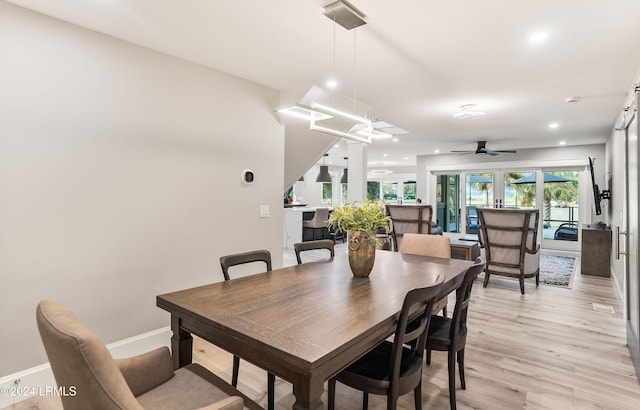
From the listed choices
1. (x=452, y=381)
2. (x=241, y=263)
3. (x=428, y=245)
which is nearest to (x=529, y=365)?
(x=452, y=381)

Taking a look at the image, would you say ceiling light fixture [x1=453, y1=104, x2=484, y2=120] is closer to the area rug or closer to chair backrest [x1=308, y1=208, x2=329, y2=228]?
the area rug

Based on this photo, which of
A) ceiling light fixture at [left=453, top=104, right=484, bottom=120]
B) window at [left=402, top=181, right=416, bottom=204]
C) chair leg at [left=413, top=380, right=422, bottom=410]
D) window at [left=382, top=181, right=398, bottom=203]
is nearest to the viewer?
chair leg at [left=413, top=380, right=422, bottom=410]

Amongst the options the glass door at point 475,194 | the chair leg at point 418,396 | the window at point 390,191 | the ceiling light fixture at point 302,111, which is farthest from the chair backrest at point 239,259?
the window at point 390,191

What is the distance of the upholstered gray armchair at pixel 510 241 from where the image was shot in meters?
4.43

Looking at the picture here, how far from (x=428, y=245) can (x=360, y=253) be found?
120 centimetres

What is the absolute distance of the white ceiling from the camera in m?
2.14

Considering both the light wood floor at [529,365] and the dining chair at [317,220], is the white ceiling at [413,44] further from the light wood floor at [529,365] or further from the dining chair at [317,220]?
the dining chair at [317,220]

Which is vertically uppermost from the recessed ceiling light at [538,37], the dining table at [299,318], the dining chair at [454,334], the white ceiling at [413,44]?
the white ceiling at [413,44]

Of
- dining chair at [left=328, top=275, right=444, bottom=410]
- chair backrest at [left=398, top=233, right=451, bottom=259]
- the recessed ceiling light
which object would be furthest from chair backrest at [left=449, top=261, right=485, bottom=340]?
the recessed ceiling light

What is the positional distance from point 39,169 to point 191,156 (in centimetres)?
109

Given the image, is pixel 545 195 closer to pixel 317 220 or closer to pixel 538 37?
pixel 317 220

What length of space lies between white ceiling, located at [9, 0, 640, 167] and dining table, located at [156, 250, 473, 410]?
→ 1687 millimetres

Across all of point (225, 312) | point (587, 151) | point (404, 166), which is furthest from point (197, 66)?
point (404, 166)

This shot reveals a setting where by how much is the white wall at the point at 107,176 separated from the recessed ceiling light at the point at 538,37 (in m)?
2.48
